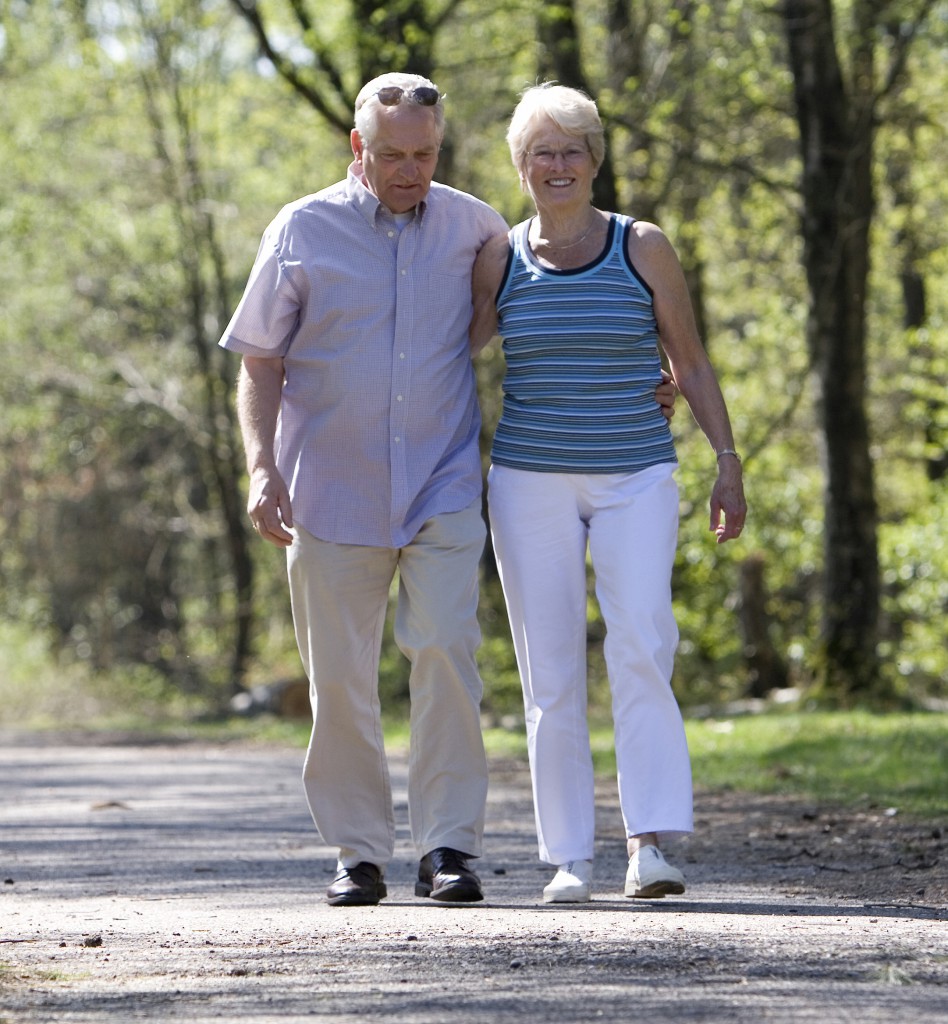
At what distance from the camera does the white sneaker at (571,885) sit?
5559 mm

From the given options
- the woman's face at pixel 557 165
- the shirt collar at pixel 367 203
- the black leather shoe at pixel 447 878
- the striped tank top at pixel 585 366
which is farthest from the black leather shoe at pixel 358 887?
the woman's face at pixel 557 165

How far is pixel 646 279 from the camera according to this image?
18.7 feet

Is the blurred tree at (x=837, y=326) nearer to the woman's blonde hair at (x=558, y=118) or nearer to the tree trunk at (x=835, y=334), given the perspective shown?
the tree trunk at (x=835, y=334)

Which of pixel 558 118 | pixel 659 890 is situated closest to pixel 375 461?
pixel 558 118

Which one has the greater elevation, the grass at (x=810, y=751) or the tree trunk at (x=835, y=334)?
the tree trunk at (x=835, y=334)

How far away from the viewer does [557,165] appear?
5672 millimetres

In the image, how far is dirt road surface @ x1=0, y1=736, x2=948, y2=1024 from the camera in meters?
3.91

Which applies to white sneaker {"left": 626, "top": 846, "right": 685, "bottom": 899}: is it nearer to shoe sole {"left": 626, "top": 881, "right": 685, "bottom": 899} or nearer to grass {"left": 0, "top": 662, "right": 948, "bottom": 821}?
shoe sole {"left": 626, "top": 881, "right": 685, "bottom": 899}

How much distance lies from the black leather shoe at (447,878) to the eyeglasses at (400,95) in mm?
2176

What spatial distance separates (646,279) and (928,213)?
20.2m

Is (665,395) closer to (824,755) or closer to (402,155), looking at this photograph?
(402,155)

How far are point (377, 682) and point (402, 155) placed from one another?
5.06ft

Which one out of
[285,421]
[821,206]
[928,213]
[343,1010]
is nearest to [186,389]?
[928,213]

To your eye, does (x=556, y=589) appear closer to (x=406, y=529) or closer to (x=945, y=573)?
(x=406, y=529)
